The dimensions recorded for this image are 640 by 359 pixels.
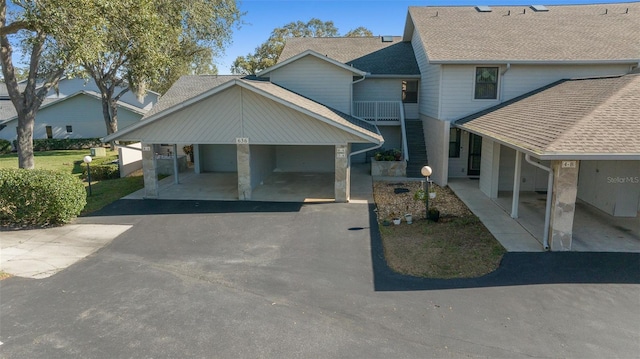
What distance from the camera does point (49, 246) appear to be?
400 inches

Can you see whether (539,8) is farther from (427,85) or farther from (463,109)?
(463,109)

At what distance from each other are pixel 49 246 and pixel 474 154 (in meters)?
15.7

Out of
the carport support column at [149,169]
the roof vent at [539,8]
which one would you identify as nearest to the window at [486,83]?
the roof vent at [539,8]

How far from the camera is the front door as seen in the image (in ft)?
57.8

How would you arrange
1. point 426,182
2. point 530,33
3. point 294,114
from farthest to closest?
point 530,33, point 294,114, point 426,182

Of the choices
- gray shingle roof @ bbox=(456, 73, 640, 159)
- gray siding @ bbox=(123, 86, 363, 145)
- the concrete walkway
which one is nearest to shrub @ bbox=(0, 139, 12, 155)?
gray siding @ bbox=(123, 86, 363, 145)

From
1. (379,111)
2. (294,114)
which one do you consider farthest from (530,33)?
(294,114)

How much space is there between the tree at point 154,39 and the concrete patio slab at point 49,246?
22.3 ft

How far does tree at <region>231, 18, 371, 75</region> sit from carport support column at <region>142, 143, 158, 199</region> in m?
26.9

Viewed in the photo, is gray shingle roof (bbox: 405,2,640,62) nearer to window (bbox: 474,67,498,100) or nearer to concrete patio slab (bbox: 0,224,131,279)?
window (bbox: 474,67,498,100)

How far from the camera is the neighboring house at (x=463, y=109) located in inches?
399

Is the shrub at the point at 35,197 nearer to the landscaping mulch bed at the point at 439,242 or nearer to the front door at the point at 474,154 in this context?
the landscaping mulch bed at the point at 439,242

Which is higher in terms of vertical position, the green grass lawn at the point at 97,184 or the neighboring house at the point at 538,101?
the neighboring house at the point at 538,101

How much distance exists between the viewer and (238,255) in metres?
9.53
